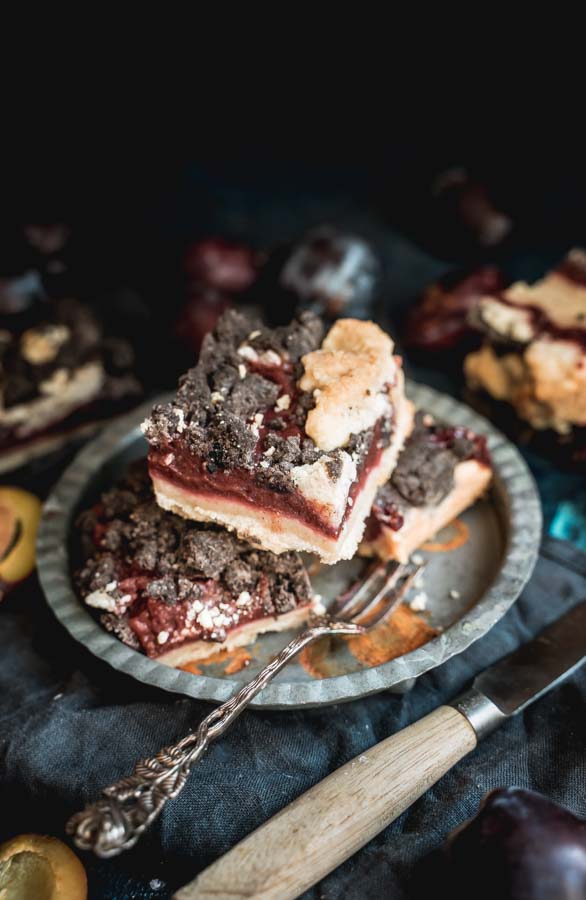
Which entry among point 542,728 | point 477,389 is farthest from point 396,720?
point 477,389

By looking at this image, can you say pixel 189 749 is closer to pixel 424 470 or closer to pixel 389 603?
pixel 389 603

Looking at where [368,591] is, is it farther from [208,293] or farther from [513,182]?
[513,182]

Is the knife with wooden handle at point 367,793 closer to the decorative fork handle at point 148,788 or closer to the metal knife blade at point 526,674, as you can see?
the metal knife blade at point 526,674

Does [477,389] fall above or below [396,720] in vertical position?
above

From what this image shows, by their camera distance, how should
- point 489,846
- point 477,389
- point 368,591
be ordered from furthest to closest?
point 477,389 < point 368,591 < point 489,846

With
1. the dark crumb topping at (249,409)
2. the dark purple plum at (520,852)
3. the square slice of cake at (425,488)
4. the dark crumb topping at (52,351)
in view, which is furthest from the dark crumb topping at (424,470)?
the dark crumb topping at (52,351)

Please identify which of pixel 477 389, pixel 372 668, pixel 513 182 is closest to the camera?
pixel 372 668
